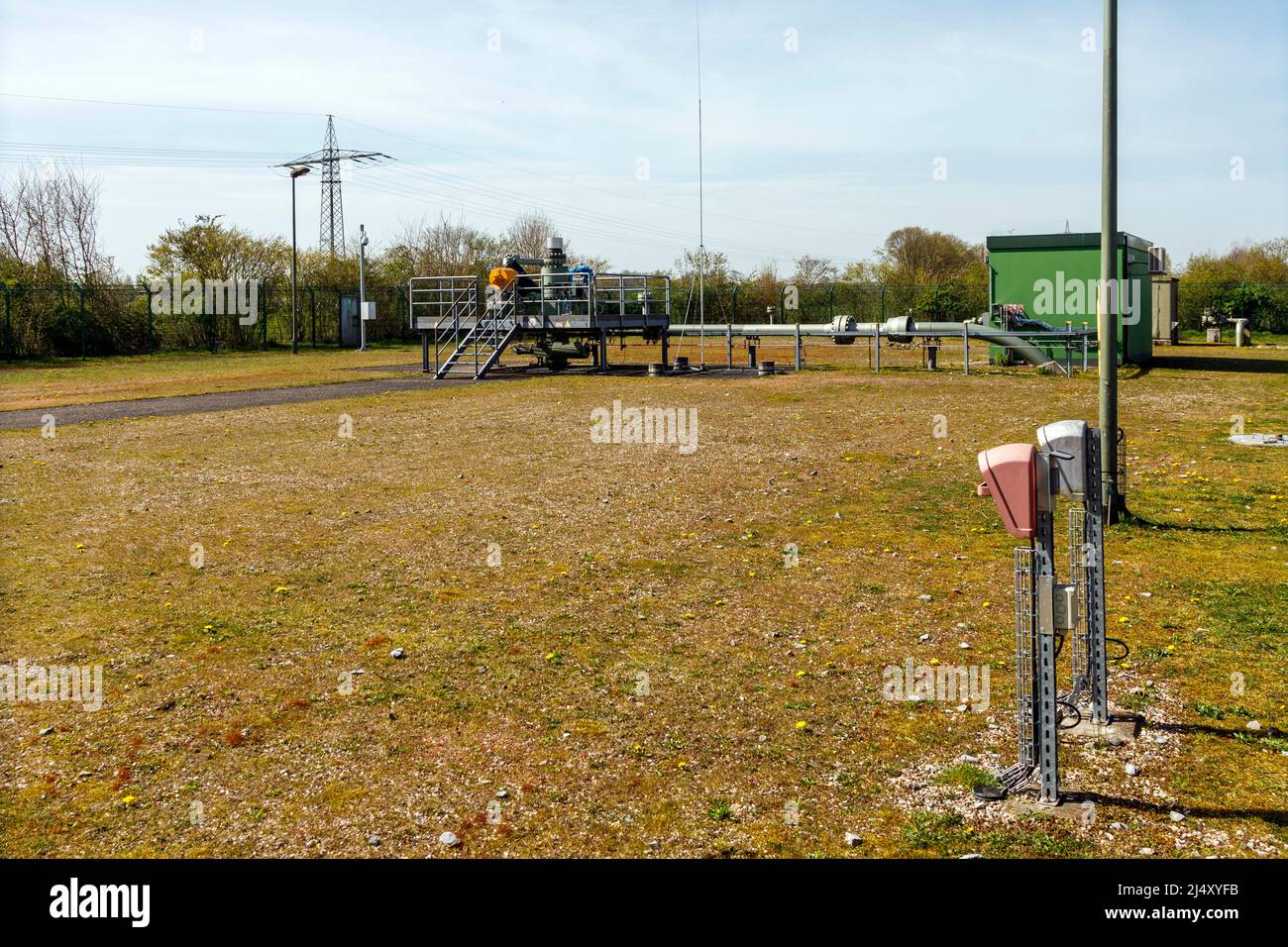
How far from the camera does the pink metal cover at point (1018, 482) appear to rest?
500 cm

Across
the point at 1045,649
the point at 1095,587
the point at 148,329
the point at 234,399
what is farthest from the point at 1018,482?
the point at 148,329

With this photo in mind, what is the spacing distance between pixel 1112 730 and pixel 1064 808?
104 centimetres

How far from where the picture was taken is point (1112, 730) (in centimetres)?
593

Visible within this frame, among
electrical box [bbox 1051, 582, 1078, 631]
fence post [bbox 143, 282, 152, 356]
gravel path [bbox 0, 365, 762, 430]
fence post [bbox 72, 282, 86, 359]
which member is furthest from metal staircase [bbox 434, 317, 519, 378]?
electrical box [bbox 1051, 582, 1078, 631]

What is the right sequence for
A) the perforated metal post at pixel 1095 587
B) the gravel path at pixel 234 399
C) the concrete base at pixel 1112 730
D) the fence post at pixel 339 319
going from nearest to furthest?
the perforated metal post at pixel 1095 587 → the concrete base at pixel 1112 730 → the gravel path at pixel 234 399 → the fence post at pixel 339 319

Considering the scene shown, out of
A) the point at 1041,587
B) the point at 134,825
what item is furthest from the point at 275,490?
the point at 1041,587

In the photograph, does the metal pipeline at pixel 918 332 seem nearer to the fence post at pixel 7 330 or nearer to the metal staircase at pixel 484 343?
the metal staircase at pixel 484 343

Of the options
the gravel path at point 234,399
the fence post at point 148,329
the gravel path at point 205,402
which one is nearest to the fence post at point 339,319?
the fence post at point 148,329

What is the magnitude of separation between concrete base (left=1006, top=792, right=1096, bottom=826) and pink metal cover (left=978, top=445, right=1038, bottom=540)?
3.91ft

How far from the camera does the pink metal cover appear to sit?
500cm

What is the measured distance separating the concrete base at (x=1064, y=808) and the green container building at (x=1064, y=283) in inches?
999

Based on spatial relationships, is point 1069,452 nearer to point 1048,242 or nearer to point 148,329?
point 1048,242

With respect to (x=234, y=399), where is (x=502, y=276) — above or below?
above

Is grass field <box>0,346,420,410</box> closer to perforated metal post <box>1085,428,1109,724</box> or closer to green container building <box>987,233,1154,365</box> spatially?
green container building <box>987,233,1154,365</box>
